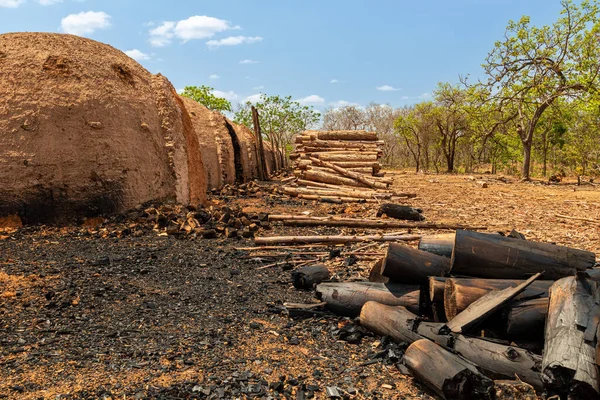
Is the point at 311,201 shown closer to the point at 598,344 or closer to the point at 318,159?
the point at 318,159

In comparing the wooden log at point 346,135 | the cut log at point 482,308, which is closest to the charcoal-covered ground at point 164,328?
the cut log at point 482,308

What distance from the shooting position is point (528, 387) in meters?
2.94

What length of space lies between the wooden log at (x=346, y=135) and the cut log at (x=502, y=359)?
15515 millimetres

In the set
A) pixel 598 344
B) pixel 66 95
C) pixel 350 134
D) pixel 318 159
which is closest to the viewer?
pixel 598 344

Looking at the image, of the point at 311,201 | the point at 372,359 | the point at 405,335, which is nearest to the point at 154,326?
the point at 372,359

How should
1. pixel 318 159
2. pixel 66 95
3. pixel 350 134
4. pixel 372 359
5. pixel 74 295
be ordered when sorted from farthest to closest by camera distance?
pixel 350 134 → pixel 318 159 → pixel 66 95 → pixel 74 295 → pixel 372 359

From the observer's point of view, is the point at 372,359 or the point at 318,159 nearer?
the point at 372,359

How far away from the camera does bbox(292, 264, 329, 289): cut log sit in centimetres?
541

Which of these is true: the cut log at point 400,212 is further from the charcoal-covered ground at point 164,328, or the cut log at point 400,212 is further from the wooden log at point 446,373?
the wooden log at point 446,373

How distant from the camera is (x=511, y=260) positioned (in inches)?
162

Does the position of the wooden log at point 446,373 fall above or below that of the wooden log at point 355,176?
below

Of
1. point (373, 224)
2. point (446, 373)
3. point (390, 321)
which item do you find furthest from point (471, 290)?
point (373, 224)

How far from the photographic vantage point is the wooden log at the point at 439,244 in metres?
4.92

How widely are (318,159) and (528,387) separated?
576 inches
